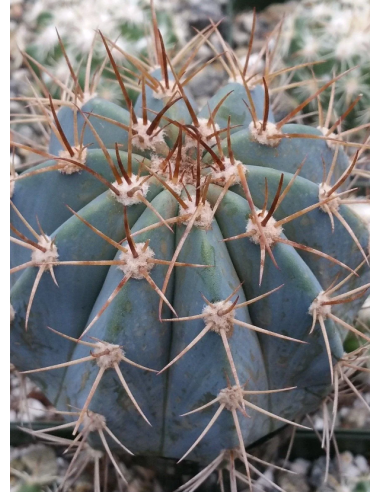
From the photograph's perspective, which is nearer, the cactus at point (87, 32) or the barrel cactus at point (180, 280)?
the barrel cactus at point (180, 280)

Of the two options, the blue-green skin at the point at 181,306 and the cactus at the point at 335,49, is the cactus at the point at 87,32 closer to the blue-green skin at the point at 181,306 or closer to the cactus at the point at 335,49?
the cactus at the point at 335,49

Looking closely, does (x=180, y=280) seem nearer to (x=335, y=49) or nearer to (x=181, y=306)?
(x=181, y=306)


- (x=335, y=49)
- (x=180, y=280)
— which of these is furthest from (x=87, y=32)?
(x=180, y=280)

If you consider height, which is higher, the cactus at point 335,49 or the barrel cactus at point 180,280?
the cactus at point 335,49

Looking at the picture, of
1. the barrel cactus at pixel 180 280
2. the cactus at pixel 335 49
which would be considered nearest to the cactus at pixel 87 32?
the cactus at pixel 335 49

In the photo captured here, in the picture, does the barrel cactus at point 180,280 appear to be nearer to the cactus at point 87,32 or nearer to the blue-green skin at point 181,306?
the blue-green skin at point 181,306

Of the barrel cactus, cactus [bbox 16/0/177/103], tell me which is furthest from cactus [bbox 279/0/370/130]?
the barrel cactus

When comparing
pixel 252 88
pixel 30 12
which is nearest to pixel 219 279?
pixel 252 88
